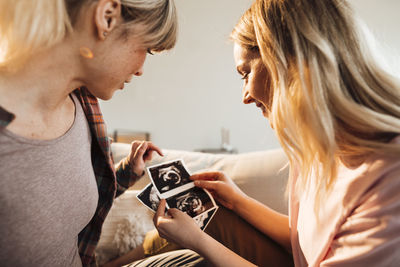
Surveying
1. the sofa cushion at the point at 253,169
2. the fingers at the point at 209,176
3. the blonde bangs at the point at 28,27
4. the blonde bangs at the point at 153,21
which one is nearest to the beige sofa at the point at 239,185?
the sofa cushion at the point at 253,169

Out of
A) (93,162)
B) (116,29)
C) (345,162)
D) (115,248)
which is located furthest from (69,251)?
(345,162)

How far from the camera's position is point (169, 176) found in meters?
0.93

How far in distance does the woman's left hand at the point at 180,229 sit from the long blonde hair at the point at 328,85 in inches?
13.9

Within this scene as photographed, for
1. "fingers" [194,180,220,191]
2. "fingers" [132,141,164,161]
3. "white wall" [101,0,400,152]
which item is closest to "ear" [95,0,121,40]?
"fingers" [132,141,164,161]

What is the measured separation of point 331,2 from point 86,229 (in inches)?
34.9

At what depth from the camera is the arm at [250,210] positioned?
861 mm

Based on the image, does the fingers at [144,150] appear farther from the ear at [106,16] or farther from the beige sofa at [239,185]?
the ear at [106,16]

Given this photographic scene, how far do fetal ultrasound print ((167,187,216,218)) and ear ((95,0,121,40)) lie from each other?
1.75 ft

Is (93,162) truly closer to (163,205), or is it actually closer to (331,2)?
(163,205)

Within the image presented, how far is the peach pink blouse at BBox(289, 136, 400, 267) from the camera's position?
490mm

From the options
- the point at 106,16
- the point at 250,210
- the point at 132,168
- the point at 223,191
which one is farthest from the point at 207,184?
the point at 106,16

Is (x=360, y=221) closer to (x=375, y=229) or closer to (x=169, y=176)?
(x=375, y=229)

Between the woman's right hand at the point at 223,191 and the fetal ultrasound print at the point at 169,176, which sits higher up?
the fetal ultrasound print at the point at 169,176

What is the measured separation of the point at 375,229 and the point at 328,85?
30 centimetres
